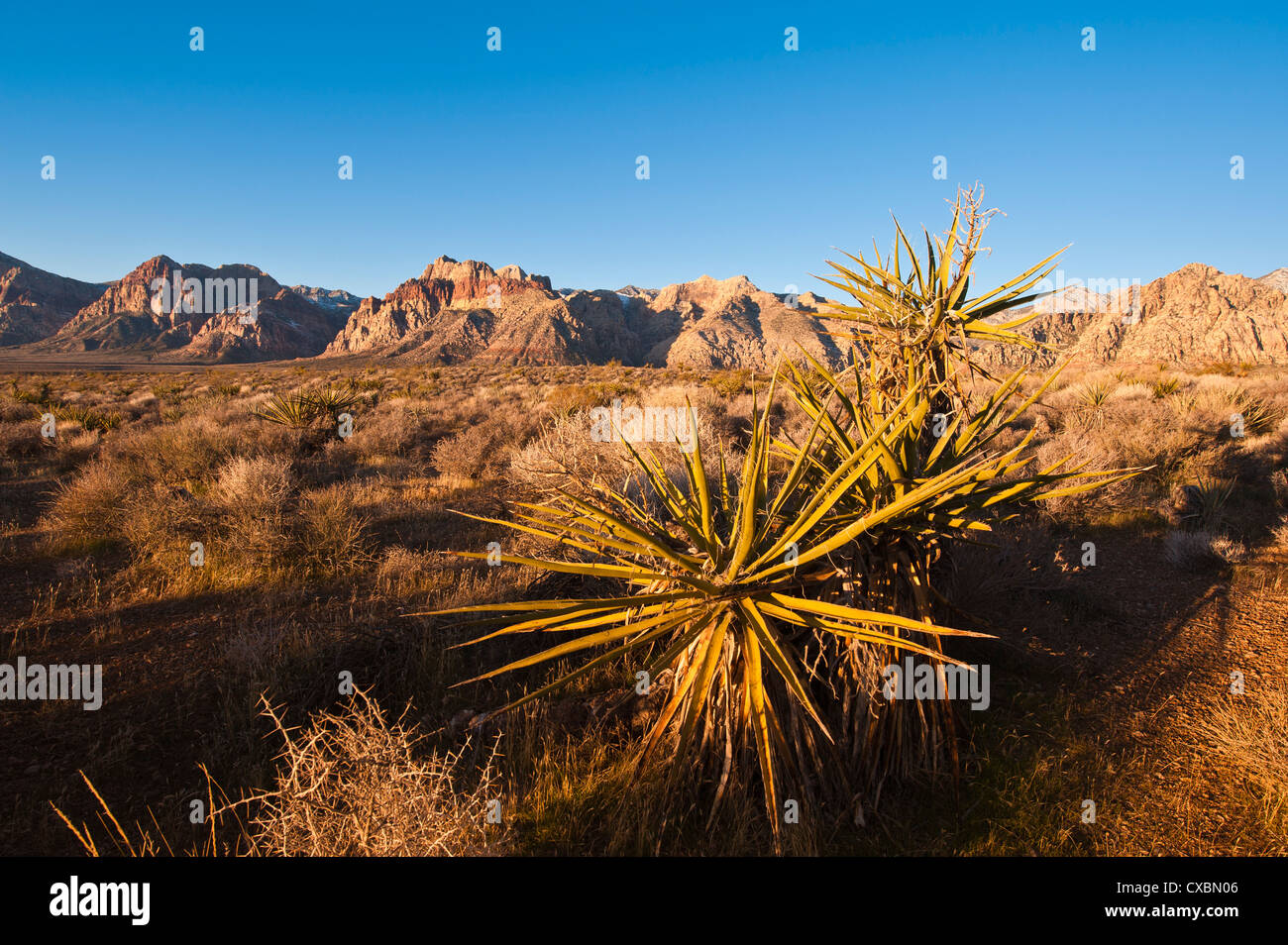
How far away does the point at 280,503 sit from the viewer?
6.49 m

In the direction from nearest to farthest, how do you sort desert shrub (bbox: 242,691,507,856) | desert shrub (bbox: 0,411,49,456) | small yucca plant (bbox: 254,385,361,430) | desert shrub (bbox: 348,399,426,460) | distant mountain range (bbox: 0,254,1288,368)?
desert shrub (bbox: 242,691,507,856), desert shrub (bbox: 0,411,49,456), desert shrub (bbox: 348,399,426,460), small yucca plant (bbox: 254,385,361,430), distant mountain range (bbox: 0,254,1288,368)

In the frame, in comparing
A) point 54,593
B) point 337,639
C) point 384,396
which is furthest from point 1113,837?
point 384,396

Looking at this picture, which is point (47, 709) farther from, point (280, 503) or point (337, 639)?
point (280, 503)

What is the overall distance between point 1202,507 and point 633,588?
781 centimetres

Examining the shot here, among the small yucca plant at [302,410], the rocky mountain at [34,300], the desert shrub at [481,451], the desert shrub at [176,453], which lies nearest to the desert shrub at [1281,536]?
the desert shrub at [481,451]

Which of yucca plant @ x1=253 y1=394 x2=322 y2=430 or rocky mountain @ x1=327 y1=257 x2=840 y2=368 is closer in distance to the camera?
yucca plant @ x1=253 y1=394 x2=322 y2=430

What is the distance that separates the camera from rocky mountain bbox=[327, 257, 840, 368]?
72.6 meters

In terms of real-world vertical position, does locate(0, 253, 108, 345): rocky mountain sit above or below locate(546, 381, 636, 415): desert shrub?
above

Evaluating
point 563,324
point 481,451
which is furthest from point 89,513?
point 563,324

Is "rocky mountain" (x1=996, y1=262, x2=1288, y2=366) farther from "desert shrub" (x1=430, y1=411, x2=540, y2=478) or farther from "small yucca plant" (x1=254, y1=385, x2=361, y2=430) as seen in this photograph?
"small yucca plant" (x1=254, y1=385, x2=361, y2=430)

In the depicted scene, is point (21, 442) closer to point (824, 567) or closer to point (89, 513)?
point (89, 513)

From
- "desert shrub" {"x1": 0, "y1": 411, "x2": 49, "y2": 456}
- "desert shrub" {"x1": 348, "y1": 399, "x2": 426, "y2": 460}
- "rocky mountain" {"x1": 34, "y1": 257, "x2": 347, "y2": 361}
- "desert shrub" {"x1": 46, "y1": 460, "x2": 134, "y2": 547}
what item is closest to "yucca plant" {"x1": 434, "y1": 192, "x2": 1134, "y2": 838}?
"desert shrub" {"x1": 46, "y1": 460, "x2": 134, "y2": 547}

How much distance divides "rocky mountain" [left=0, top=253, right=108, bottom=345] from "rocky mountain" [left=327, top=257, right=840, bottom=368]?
45122 mm

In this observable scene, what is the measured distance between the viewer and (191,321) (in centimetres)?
10019
